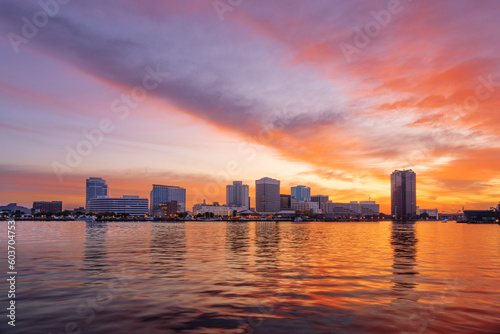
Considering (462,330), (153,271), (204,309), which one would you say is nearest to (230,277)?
(153,271)

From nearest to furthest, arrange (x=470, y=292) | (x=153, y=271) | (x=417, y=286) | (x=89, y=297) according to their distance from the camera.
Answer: (x=89, y=297) < (x=470, y=292) < (x=417, y=286) < (x=153, y=271)

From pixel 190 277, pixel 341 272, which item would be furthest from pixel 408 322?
pixel 190 277

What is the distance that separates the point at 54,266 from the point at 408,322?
125ft

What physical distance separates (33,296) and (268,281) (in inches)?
748

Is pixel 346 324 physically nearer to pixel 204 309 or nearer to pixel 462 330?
pixel 462 330

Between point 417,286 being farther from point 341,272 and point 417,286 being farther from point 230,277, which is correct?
point 230,277

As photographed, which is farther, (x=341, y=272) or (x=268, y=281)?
(x=341, y=272)

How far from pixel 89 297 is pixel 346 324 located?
18312 millimetres

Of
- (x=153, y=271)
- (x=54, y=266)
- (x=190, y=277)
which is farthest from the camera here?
(x=54, y=266)

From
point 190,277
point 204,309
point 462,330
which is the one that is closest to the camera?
point 462,330

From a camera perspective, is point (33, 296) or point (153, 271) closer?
point (33, 296)

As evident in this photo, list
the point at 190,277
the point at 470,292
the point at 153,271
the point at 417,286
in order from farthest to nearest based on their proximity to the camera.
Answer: the point at 153,271 < the point at 190,277 < the point at 417,286 < the point at 470,292

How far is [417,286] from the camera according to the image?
1215 inches

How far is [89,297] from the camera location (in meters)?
25.7
